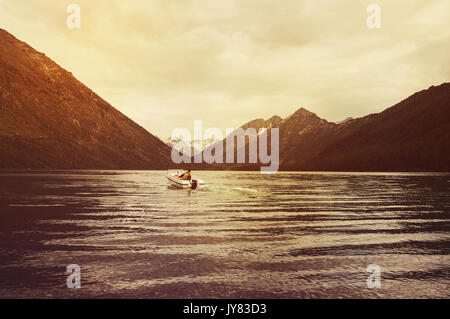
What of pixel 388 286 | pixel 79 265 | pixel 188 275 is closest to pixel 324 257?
pixel 388 286

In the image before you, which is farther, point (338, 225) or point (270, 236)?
point (338, 225)

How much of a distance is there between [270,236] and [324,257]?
212 inches

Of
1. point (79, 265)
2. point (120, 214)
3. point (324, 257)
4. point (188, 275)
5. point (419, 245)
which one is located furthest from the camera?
point (120, 214)

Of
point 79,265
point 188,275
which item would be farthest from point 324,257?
point 79,265

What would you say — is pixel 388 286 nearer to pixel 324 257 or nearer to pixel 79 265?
pixel 324 257

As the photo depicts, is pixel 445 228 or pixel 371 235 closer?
pixel 371 235

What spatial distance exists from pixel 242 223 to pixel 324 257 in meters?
10.7

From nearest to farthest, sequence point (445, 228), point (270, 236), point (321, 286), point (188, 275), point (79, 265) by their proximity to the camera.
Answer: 1. point (321, 286)
2. point (188, 275)
3. point (79, 265)
4. point (270, 236)
5. point (445, 228)

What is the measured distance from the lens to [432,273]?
14766mm

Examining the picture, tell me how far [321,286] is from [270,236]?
366 inches

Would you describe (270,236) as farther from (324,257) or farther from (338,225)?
(338,225)

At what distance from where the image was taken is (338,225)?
27188 millimetres

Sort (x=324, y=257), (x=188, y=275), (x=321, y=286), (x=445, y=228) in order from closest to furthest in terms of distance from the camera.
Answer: (x=321, y=286), (x=188, y=275), (x=324, y=257), (x=445, y=228)

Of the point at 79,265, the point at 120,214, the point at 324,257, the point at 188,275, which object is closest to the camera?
the point at 188,275
